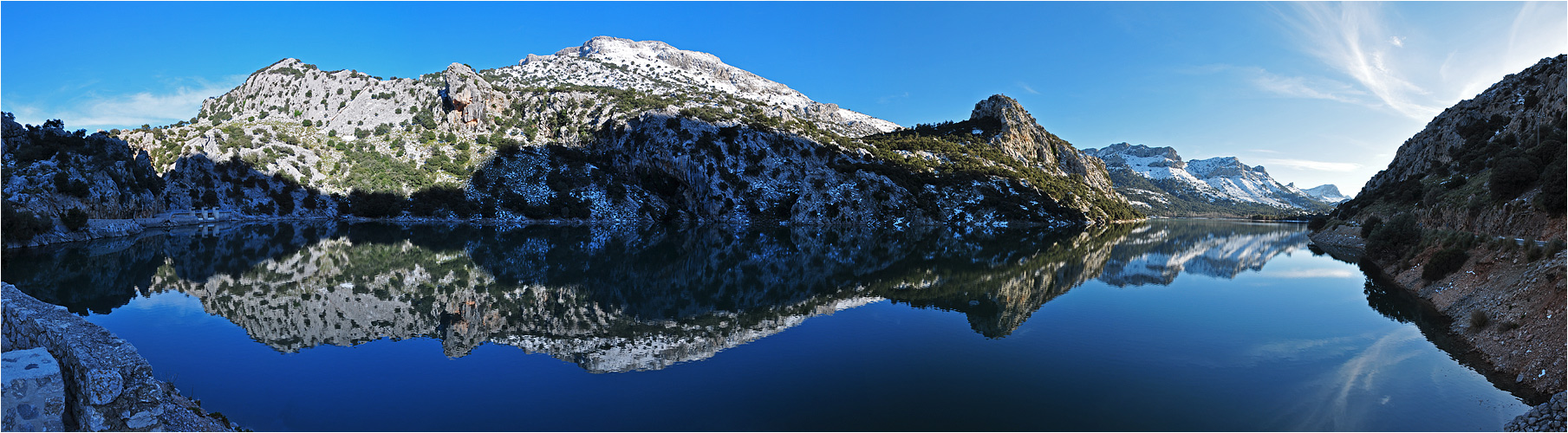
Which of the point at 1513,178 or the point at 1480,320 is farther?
the point at 1513,178

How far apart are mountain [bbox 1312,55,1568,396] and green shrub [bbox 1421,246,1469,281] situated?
0.14ft

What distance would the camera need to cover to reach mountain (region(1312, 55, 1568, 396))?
1394 cm

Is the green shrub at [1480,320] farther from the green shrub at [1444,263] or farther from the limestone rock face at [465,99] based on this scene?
the limestone rock face at [465,99]

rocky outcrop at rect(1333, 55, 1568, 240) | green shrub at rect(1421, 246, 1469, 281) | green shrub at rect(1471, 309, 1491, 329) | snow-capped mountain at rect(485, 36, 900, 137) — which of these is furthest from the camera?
snow-capped mountain at rect(485, 36, 900, 137)

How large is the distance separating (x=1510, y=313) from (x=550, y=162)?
332ft

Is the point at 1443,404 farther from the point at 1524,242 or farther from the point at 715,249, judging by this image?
the point at 715,249

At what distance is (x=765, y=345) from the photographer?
51.2ft

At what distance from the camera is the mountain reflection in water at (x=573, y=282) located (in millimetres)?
17125

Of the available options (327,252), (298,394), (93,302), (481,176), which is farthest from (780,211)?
(298,394)

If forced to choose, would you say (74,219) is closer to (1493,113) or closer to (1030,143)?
(1493,113)

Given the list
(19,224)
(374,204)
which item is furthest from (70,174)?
(374,204)

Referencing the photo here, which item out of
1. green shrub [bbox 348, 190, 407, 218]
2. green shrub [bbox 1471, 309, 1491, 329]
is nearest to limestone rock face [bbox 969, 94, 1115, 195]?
green shrub [bbox 348, 190, 407, 218]

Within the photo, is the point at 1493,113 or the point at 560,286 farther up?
the point at 1493,113

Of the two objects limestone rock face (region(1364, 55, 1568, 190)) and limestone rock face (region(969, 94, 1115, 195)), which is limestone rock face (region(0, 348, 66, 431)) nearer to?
limestone rock face (region(1364, 55, 1568, 190))
